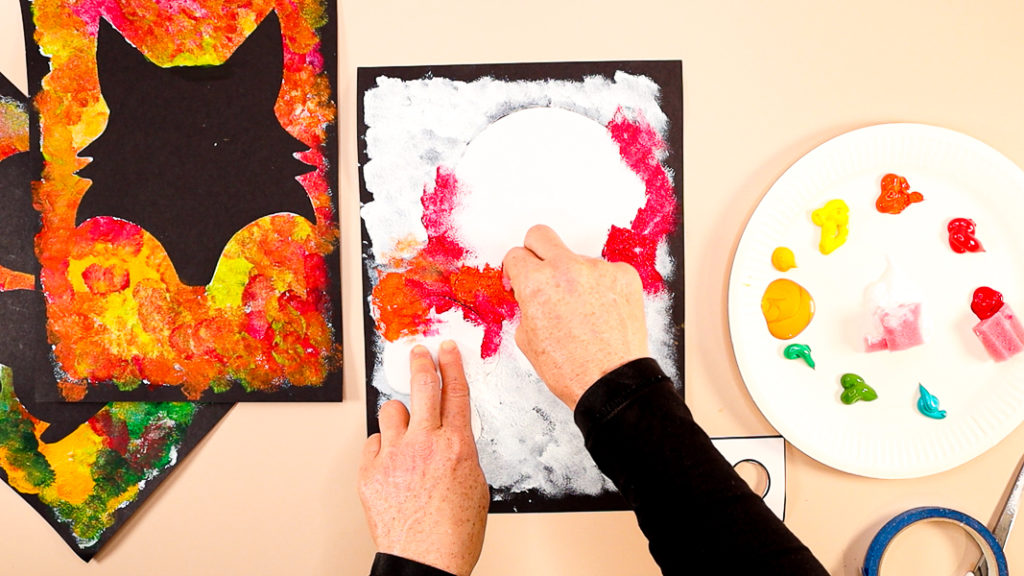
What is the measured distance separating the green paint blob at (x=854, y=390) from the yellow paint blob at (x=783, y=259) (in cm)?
17

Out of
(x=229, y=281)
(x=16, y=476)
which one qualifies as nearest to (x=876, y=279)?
(x=229, y=281)

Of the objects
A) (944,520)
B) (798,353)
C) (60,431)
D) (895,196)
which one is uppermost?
(895,196)

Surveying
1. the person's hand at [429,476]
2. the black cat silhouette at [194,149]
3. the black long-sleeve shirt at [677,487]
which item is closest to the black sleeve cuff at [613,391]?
the black long-sleeve shirt at [677,487]

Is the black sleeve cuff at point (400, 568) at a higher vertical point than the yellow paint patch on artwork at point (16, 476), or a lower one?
lower

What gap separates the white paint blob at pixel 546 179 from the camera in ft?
2.45

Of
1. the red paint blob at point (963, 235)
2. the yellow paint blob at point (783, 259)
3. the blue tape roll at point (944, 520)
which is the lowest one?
the blue tape roll at point (944, 520)

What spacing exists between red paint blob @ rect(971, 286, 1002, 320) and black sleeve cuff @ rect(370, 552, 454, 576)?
2.48ft

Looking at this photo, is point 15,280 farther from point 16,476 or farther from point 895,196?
point 895,196

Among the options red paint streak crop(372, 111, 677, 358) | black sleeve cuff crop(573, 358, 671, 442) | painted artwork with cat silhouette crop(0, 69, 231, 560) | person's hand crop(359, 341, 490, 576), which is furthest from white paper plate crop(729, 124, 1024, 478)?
painted artwork with cat silhouette crop(0, 69, 231, 560)

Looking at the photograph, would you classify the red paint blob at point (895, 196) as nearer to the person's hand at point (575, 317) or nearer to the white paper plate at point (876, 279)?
the white paper plate at point (876, 279)

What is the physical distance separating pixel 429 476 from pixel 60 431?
1.76 feet

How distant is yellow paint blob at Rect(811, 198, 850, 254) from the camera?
2.45ft

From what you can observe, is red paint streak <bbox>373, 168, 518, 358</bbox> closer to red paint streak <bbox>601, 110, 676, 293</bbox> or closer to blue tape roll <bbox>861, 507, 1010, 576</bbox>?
red paint streak <bbox>601, 110, 676, 293</bbox>

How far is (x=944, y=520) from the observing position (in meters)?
0.77
